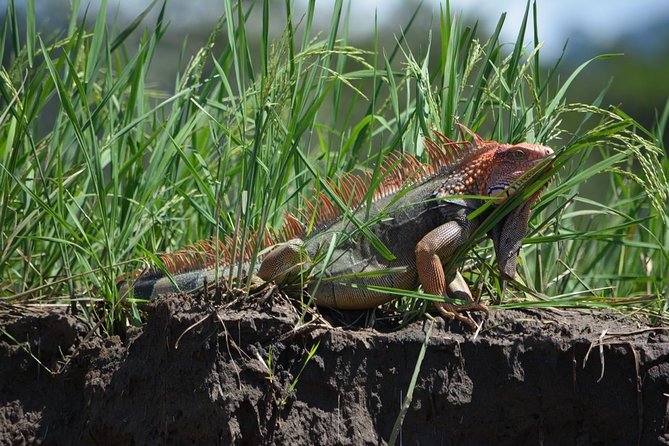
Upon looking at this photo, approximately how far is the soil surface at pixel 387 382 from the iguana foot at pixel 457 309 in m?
0.04

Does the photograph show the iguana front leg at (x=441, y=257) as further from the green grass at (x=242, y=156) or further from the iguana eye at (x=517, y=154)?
the iguana eye at (x=517, y=154)

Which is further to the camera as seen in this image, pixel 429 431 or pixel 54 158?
pixel 54 158

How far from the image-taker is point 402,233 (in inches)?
173

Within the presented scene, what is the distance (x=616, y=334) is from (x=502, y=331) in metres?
0.47

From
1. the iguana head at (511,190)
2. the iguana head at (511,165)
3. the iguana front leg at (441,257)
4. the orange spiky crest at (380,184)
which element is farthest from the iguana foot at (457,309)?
the orange spiky crest at (380,184)

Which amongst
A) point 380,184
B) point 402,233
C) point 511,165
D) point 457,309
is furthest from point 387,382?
point 511,165

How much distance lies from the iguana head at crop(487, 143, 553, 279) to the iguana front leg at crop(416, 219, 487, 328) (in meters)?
0.15

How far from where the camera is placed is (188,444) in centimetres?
394

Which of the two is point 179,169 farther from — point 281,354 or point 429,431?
point 429,431

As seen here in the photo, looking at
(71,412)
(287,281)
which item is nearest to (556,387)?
(287,281)

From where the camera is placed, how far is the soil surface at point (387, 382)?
3855 mm

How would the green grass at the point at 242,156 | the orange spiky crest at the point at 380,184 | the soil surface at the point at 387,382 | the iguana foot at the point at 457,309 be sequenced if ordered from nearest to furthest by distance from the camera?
the soil surface at the point at 387,382 → the iguana foot at the point at 457,309 → the green grass at the point at 242,156 → the orange spiky crest at the point at 380,184

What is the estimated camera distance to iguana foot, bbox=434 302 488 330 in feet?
13.4

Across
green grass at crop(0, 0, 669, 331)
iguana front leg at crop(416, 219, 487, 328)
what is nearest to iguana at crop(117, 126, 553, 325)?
iguana front leg at crop(416, 219, 487, 328)
